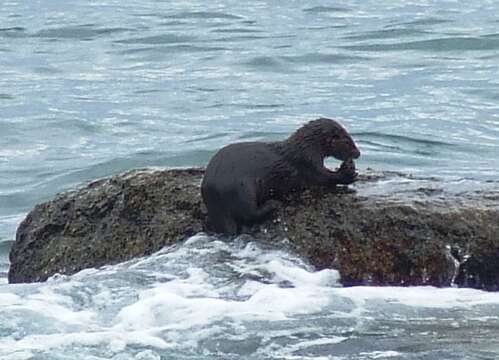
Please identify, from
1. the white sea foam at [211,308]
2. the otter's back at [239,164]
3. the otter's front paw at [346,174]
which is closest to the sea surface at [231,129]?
the white sea foam at [211,308]

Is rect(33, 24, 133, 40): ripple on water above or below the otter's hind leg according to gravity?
below

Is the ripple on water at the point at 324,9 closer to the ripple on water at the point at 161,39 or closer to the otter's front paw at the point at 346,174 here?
the ripple on water at the point at 161,39

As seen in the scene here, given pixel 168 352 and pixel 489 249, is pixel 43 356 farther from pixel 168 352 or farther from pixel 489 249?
pixel 489 249

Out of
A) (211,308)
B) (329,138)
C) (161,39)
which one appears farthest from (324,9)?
(211,308)

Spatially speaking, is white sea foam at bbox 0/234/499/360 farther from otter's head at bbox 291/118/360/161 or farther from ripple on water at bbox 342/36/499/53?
ripple on water at bbox 342/36/499/53

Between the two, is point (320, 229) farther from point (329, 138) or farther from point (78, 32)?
point (78, 32)

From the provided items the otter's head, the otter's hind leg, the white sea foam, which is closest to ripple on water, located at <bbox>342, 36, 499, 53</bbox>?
the otter's head

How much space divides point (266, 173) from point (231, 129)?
305 inches

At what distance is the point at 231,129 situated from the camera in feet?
51.3

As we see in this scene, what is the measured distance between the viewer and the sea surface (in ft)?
21.5

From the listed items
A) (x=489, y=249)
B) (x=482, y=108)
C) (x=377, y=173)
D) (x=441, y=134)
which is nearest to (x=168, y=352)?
(x=489, y=249)

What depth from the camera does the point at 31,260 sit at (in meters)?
8.29

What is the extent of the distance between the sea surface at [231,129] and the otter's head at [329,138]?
1.97 ft

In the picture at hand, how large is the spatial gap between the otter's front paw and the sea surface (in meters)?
0.51
